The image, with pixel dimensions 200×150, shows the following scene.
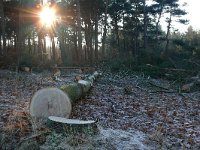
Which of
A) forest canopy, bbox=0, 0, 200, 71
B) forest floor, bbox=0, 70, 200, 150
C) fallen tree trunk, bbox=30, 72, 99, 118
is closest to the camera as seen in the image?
forest floor, bbox=0, 70, 200, 150

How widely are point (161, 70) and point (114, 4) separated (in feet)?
60.8

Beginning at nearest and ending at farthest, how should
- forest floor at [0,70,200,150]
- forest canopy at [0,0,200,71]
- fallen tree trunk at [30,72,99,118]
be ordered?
forest floor at [0,70,200,150] < fallen tree trunk at [30,72,99,118] < forest canopy at [0,0,200,71]

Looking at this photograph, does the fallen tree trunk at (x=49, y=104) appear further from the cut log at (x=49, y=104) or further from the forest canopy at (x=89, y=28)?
the forest canopy at (x=89, y=28)

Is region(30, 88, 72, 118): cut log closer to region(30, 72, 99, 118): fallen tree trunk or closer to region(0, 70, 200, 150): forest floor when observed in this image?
region(30, 72, 99, 118): fallen tree trunk

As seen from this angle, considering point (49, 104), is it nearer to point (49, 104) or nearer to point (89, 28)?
point (49, 104)

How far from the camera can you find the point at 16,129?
5.99 metres

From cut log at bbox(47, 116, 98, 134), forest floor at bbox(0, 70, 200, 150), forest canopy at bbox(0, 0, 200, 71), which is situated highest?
forest canopy at bbox(0, 0, 200, 71)

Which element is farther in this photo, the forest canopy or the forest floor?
the forest canopy

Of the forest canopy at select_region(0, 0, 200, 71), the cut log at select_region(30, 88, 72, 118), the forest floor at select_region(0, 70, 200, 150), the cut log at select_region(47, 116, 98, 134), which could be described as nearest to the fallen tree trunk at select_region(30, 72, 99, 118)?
the cut log at select_region(30, 88, 72, 118)

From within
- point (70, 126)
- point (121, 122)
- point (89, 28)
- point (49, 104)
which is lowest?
point (121, 122)

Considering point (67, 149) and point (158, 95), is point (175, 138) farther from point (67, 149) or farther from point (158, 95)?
point (158, 95)

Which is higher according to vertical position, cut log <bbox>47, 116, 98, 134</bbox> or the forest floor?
cut log <bbox>47, 116, 98, 134</bbox>

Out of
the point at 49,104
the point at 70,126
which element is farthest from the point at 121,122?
the point at 70,126

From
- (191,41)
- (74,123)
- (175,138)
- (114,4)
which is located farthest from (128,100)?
(114,4)
